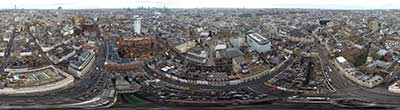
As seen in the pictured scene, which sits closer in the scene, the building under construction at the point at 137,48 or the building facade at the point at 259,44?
the building under construction at the point at 137,48

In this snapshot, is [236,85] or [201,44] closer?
[236,85]

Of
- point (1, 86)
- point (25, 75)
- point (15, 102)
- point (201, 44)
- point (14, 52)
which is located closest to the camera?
point (15, 102)

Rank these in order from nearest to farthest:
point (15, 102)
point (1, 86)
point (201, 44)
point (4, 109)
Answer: point (4, 109) → point (15, 102) → point (1, 86) → point (201, 44)

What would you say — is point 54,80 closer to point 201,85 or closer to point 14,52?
point 201,85

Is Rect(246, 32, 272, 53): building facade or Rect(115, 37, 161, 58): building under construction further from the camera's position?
Rect(246, 32, 272, 53): building facade

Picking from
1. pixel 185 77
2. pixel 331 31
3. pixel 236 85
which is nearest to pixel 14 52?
pixel 185 77

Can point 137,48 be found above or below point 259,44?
below

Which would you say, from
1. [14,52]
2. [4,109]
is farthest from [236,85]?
[14,52]

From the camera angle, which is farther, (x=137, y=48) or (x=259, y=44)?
(x=259, y=44)

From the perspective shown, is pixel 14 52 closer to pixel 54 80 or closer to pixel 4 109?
pixel 54 80
